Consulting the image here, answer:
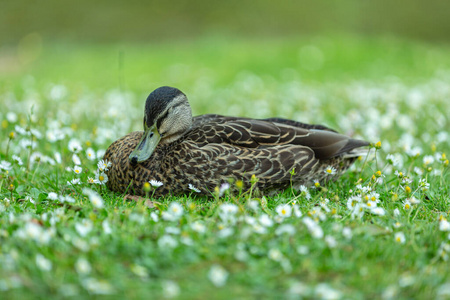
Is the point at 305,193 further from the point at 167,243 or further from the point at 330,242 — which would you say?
the point at 167,243

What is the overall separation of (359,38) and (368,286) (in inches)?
484

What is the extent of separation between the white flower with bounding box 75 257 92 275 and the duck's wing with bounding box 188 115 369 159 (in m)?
1.75

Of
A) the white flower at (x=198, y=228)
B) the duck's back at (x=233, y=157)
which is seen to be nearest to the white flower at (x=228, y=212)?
the white flower at (x=198, y=228)

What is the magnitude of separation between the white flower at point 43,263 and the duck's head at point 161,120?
1552 mm

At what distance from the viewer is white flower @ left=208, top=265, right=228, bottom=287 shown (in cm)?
255

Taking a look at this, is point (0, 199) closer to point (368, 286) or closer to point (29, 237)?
point (29, 237)

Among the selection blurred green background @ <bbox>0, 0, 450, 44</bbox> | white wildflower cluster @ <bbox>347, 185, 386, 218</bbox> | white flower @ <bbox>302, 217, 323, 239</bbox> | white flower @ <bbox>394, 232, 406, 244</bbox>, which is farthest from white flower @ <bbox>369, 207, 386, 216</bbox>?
blurred green background @ <bbox>0, 0, 450, 44</bbox>

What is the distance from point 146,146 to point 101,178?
418mm

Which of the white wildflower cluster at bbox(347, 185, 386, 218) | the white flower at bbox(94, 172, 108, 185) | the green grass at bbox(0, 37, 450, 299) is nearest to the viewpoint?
the green grass at bbox(0, 37, 450, 299)

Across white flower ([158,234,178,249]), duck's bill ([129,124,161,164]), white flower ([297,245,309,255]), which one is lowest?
white flower ([158,234,178,249])

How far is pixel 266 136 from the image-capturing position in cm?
426

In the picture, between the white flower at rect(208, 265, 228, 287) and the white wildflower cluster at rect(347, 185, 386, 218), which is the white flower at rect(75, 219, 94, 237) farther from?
the white wildflower cluster at rect(347, 185, 386, 218)

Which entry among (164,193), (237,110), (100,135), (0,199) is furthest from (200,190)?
(237,110)

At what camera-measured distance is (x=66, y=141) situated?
5.50 meters
